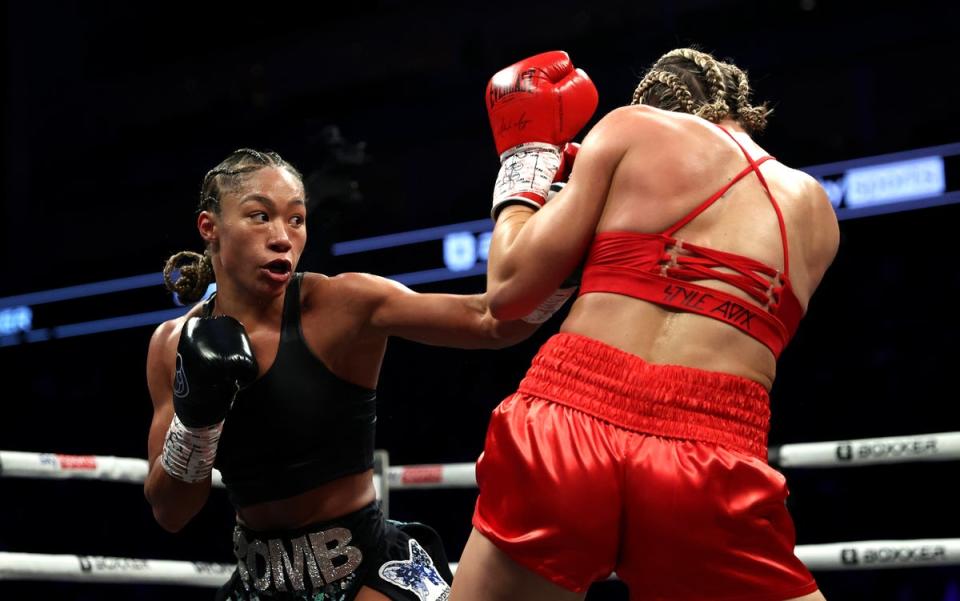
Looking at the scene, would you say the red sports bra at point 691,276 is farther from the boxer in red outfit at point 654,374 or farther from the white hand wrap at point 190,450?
the white hand wrap at point 190,450

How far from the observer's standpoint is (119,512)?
24.4 ft

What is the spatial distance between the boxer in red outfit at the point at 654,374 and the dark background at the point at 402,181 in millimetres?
1816

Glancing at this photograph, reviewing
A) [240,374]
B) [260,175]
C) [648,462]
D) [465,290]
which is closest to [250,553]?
[240,374]

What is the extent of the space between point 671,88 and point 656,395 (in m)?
0.54

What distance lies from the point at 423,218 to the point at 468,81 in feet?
2.90

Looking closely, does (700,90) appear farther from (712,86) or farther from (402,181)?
(402,181)

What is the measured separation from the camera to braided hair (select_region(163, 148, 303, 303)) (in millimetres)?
2297

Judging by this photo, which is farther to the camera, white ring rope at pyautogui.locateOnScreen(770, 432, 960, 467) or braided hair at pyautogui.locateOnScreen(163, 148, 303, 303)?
white ring rope at pyautogui.locateOnScreen(770, 432, 960, 467)

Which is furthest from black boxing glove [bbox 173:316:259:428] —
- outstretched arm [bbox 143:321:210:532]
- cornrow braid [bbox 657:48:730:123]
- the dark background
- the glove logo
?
the dark background

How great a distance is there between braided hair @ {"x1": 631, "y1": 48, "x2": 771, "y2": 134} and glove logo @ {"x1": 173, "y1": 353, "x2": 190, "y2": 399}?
3.12ft

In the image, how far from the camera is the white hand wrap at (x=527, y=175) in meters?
1.81

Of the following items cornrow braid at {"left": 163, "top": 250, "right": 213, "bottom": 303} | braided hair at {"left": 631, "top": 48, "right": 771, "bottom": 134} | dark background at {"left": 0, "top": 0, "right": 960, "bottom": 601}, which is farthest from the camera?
dark background at {"left": 0, "top": 0, "right": 960, "bottom": 601}

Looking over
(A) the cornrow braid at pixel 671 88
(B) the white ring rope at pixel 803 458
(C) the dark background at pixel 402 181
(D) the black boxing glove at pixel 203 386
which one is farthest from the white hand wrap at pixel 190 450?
(C) the dark background at pixel 402 181

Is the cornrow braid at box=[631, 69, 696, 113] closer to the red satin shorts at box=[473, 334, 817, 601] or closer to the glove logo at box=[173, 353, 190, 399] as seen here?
the red satin shorts at box=[473, 334, 817, 601]
